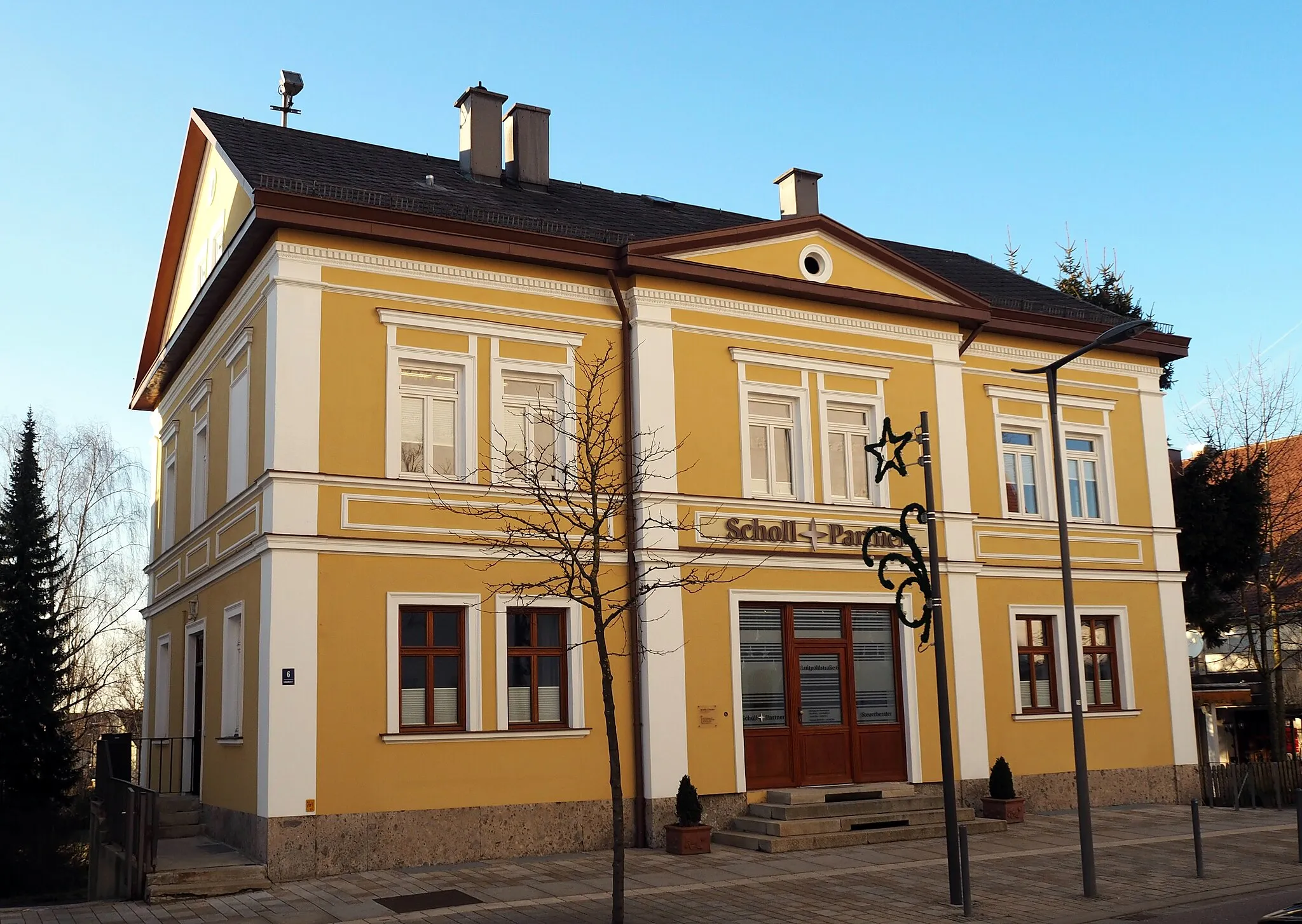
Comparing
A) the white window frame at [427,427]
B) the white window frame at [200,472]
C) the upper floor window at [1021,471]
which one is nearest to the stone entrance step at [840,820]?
the upper floor window at [1021,471]

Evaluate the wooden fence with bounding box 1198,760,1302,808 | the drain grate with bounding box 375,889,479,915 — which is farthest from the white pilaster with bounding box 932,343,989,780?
the drain grate with bounding box 375,889,479,915

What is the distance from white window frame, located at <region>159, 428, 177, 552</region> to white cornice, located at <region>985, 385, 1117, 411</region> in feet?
50.5

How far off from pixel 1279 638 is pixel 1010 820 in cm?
1574

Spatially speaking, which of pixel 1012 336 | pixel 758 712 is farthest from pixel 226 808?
pixel 1012 336

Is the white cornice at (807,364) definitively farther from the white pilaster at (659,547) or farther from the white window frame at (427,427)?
the white window frame at (427,427)

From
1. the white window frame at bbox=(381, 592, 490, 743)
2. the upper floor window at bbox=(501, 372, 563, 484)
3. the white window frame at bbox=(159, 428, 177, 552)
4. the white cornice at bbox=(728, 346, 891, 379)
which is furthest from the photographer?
the white window frame at bbox=(159, 428, 177, 552)

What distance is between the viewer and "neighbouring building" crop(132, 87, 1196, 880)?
1568 centimetres

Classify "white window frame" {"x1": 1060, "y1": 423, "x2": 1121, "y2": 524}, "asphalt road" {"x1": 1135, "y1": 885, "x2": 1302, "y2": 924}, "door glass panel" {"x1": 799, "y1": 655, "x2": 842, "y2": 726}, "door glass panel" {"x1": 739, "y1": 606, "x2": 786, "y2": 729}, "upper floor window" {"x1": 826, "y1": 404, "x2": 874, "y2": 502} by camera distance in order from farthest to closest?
"white window frame" {"x1": 1060, "y1": 423, "x2": 1121, "y2": 524} < "upper floor window" {"x1": 826, "y1": 404, "x2": 874, "y2": 502} < "door glass panel" {"x1": 799, "y1": 655, "x2": 842, "y2": 726} < "door glass panel" {"x1": 739, "y1": 606, "x2": 786, "y2": 729} < "asphalt road" {"x1": 1135, "y1": 885, "x2": 1302, "y2": 924}

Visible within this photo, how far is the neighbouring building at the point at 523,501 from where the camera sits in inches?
617

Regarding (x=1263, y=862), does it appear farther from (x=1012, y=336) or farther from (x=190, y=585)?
(x=190, y=585)

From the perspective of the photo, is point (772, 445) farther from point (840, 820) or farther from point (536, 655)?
point (840, 820)

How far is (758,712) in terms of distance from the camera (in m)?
18.4

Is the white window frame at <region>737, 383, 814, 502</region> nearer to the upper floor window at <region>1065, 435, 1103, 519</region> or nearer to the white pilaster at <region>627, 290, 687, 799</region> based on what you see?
the white pilaster at <region>627, 290, 687, 799</region>

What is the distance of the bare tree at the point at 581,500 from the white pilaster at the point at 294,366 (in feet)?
6.62
